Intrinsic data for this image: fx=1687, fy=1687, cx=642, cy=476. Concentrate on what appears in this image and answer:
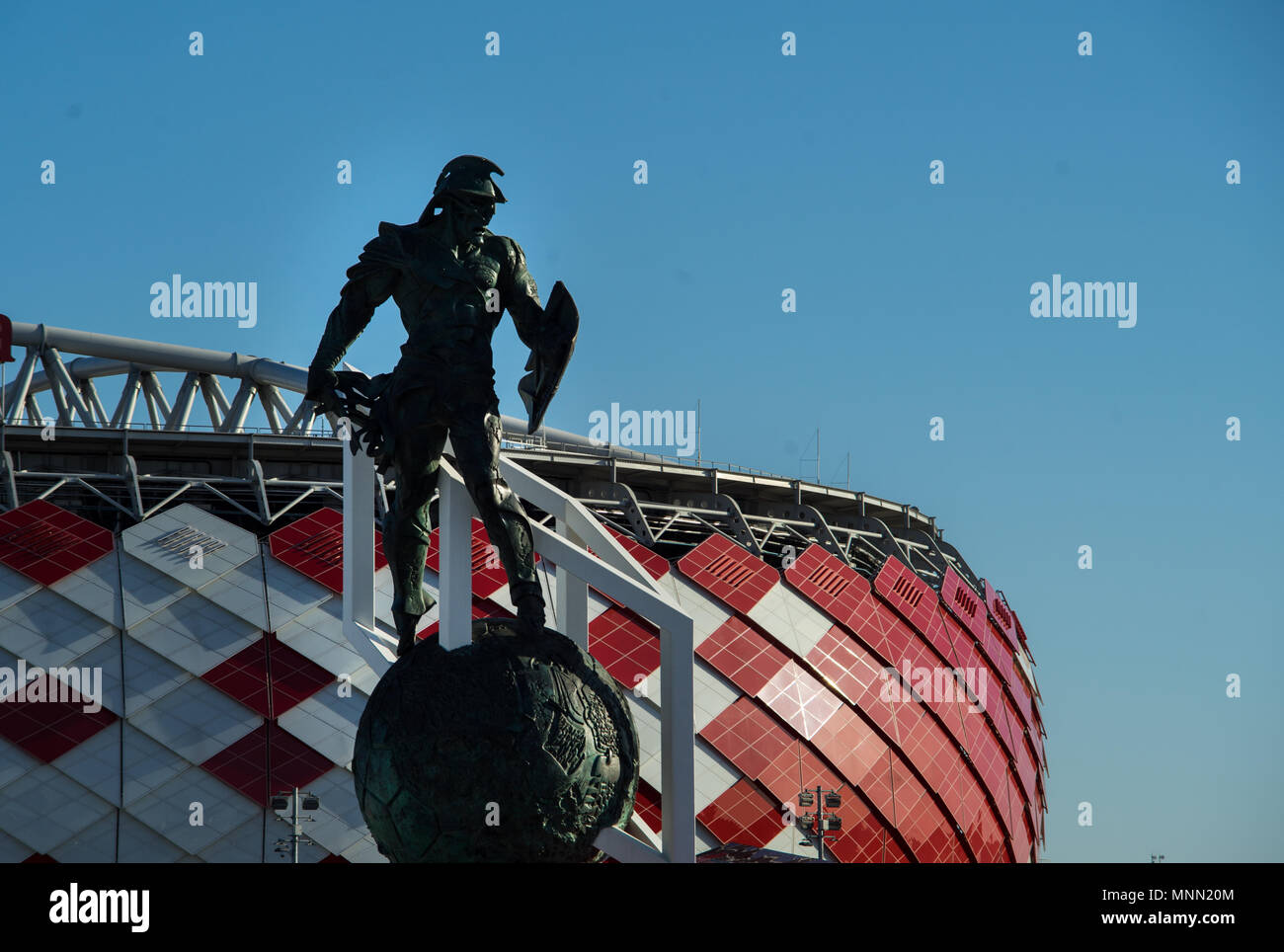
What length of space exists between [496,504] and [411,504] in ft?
2.54

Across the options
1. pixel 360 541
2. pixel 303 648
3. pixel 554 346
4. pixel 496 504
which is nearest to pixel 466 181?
pixel 554 346

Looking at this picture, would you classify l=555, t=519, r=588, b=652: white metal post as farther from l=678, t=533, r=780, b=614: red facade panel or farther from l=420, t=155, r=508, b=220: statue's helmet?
l=678, t=533, r=780, b=614: red facade panel

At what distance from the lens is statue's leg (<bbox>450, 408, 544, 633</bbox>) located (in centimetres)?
1479

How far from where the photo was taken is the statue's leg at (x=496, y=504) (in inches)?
582

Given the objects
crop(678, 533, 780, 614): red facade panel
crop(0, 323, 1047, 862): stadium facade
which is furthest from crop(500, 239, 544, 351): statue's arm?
crop(678, 533, 780, 614): red facade panel

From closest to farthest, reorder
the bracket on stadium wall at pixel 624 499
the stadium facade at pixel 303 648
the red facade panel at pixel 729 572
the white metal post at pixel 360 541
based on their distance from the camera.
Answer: the white metal post at pixel 360 541 → the stadium facade at pixel 303 648 → the red facade panel at pixel 729 572 → the bracket on stadium wall at pixel 624 499

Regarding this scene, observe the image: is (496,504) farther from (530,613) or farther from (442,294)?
(442,294)

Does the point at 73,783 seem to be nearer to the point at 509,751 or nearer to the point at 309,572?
the point at 309,572

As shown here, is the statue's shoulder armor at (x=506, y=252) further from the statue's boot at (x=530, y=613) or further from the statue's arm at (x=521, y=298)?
the statue's boot at (x=530, y=613)

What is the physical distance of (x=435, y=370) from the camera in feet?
48.4

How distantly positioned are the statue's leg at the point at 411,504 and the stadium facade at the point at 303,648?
1637cm

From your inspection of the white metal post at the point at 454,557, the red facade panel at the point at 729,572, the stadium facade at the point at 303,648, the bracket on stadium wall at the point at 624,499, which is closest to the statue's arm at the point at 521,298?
the white metal post at the point at 454,557

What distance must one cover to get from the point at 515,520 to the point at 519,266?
7.68 feet
